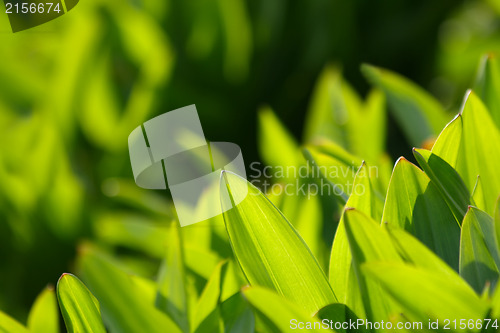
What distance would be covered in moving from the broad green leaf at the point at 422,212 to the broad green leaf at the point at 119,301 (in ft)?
0.64

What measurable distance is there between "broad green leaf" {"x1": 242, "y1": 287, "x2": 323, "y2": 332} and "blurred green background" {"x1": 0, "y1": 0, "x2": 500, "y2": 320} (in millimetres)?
553

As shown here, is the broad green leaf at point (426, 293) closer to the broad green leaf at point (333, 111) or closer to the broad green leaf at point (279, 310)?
the broad green leaf at point (279, 310)

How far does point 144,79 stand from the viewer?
3.55ft

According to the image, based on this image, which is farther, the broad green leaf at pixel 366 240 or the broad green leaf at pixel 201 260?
the broad green leaf at pixel 201 260

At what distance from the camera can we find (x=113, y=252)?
3.12 ft

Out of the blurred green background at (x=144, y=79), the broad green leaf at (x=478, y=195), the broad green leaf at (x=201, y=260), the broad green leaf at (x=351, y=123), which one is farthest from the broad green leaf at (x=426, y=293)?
the blurred green background at (x=144, y=79)

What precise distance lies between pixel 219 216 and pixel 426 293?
10.5 inches

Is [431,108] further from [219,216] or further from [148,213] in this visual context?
[148,213]

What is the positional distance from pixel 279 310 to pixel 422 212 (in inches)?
5.6

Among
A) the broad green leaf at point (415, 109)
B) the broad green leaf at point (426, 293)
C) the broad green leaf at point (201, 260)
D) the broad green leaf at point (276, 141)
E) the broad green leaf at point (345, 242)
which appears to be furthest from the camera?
the broad green leaf at point (276, 141)

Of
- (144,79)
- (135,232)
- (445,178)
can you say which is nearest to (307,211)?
(445,178)

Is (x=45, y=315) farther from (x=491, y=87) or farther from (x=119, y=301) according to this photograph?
(x=491, y=87)

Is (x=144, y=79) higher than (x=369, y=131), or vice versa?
(x=144, y=79)

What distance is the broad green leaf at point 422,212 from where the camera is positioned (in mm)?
404
